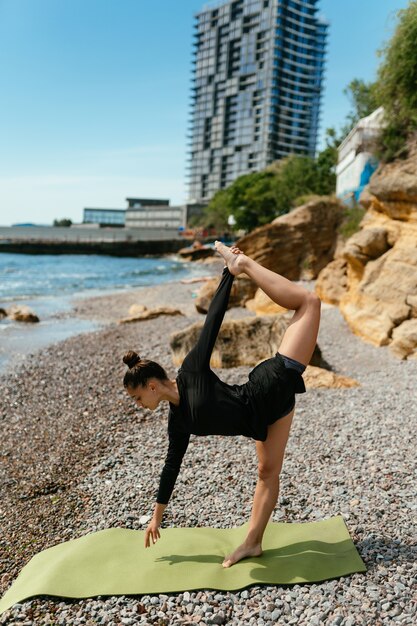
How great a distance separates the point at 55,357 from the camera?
12.8m

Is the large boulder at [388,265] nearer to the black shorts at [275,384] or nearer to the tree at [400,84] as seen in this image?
the tree at [400,84]

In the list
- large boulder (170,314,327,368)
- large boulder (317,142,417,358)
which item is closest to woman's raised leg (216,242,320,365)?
large boulder (170,314,327,368)

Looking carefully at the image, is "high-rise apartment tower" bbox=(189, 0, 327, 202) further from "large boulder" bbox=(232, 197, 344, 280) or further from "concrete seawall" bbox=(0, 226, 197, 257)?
"large boulder" bbox=(232, 197, 344, 280)

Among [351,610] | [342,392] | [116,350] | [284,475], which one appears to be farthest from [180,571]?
[116,350]

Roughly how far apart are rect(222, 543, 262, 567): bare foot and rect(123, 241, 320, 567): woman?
29.4 inches

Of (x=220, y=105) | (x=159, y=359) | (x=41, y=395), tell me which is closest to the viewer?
(x=41, y=395)

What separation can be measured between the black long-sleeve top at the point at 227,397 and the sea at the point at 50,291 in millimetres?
9561

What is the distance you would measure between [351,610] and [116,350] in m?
10.1

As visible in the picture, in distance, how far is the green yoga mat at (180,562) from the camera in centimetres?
376

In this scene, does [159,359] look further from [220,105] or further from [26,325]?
[220,105]

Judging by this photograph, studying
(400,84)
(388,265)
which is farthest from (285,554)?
(400,84)

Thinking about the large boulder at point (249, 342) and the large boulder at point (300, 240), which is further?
the large boulder at point (300, 240)

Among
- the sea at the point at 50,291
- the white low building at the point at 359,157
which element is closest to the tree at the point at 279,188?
the sea at the point at 50,291

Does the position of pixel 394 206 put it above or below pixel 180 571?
above
